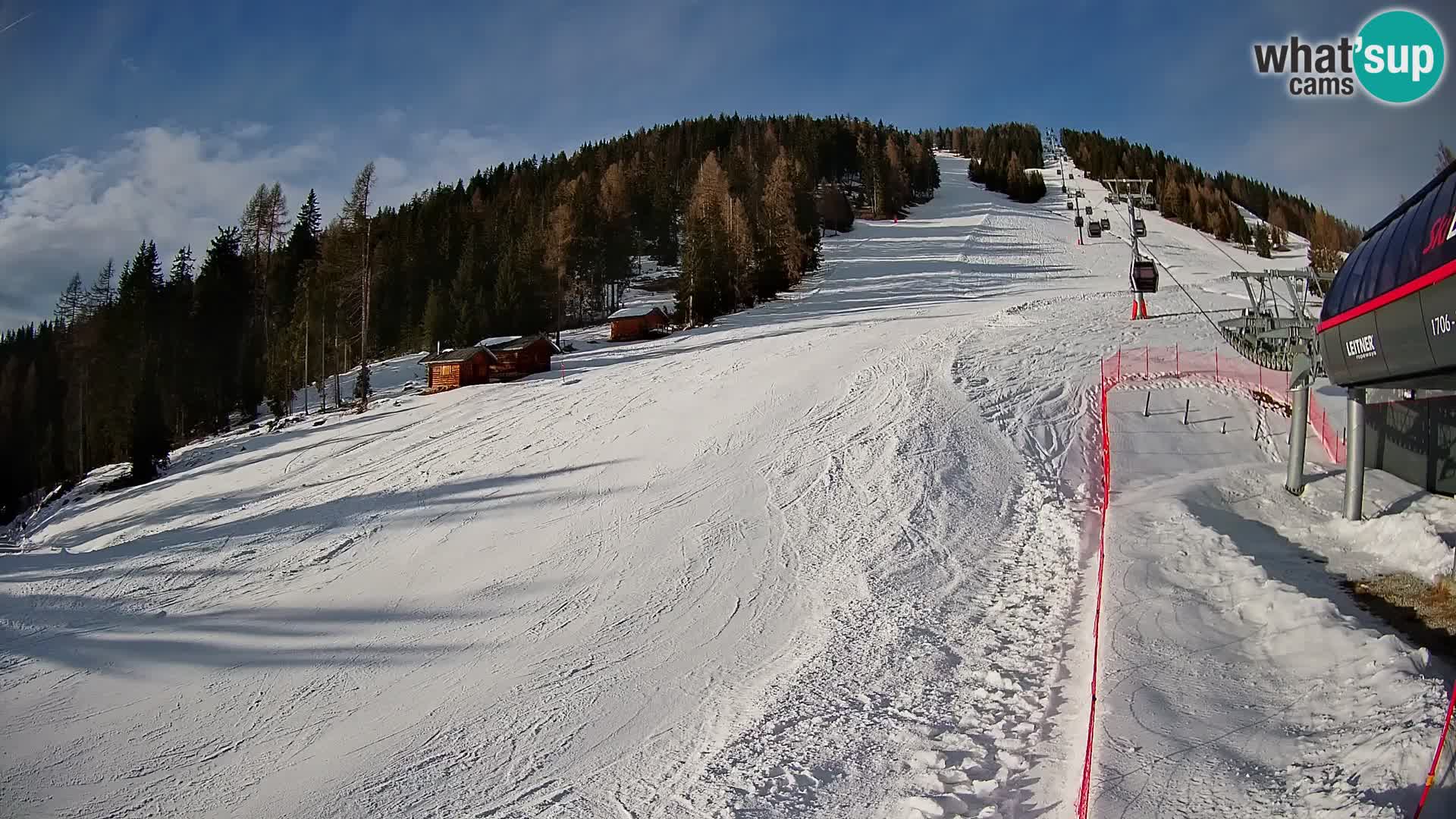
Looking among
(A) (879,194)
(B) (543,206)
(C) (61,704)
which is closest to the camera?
(C) (61,704)

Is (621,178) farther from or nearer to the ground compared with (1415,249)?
farther from the ground

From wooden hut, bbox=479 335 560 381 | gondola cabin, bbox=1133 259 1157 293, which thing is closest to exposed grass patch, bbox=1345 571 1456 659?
gondola cabin, bbox=1133 259 1157 293

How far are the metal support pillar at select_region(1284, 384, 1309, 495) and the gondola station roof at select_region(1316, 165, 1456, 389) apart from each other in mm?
3210

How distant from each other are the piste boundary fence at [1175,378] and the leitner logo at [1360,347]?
3782 millimetres

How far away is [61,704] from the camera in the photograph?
30.7ft

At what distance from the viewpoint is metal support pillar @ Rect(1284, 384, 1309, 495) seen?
41.8 feet

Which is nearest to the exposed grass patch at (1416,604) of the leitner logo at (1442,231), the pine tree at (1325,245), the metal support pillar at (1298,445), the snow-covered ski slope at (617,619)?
the snow-covered ski slope at (617,619)

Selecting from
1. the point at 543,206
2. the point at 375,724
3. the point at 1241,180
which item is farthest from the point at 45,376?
the point at 1241,180

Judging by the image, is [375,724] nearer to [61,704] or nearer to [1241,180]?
[61,704]

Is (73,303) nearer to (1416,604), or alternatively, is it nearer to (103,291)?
(103,291)

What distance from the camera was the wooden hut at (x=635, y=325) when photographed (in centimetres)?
4812

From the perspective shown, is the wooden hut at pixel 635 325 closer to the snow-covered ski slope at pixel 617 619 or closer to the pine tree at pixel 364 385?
the pine tree at pixel 364 385

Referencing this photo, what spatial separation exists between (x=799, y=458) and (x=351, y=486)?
12193 mm

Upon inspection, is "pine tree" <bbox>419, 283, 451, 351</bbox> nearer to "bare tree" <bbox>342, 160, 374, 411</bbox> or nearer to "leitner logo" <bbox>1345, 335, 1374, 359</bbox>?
"bare tree" <bbox>342, 160, 374, 411</bbox>
